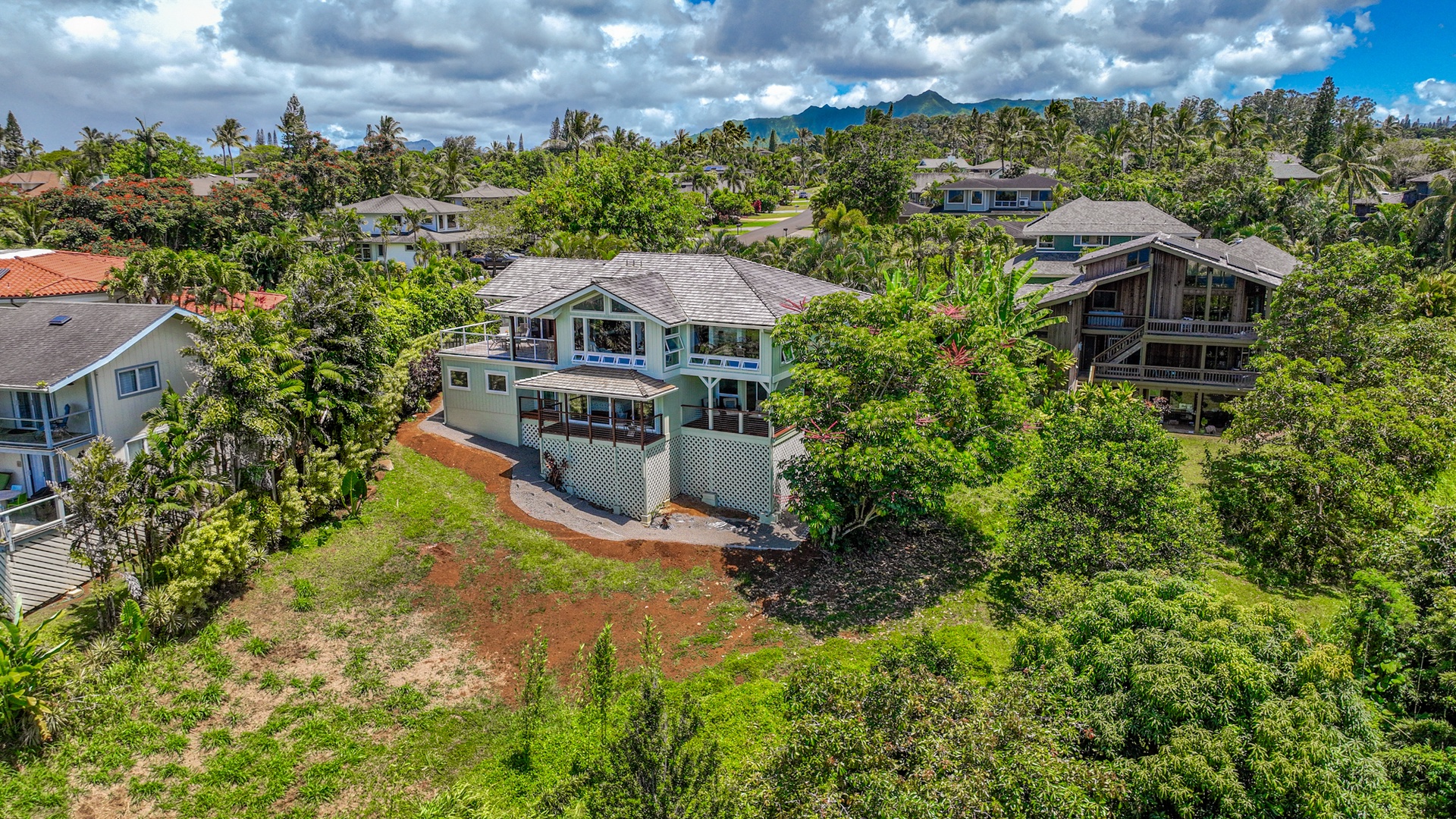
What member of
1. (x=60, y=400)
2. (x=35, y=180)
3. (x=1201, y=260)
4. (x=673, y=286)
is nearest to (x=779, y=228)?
(x=1201, y=260)

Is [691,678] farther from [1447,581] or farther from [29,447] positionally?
[29,447]

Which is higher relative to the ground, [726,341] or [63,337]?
[63,337]

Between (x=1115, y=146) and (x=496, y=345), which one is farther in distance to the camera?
(x=1115, y=146)

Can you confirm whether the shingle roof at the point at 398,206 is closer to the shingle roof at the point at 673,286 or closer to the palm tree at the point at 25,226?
the palm tree at the point at 25,226

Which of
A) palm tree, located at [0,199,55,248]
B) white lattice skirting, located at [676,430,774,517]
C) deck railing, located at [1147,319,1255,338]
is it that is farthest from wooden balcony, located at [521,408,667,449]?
palm tree, located at [0,199,55,248]

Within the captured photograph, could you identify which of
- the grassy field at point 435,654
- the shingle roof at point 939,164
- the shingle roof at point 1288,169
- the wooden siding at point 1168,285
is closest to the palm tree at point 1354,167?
the shingle roof at point 1288,169

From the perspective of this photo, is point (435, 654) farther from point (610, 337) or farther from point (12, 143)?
point (12, 143)
